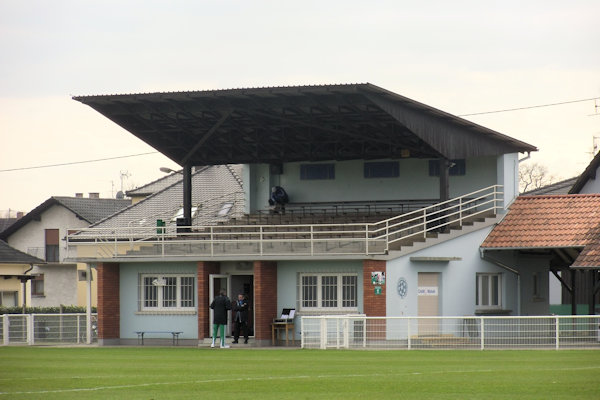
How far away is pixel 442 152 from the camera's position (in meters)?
41.5

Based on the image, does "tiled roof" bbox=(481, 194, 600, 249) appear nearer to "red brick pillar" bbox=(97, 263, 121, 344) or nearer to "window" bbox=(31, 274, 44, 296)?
"red brick pillar" bbox=(97, 263, 121, 344)

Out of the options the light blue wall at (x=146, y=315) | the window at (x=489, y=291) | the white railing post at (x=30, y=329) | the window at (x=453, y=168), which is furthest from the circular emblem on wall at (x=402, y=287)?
the white railing post at (x=30, y=329)

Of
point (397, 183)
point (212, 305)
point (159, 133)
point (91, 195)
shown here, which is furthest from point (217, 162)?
point (91, 195)

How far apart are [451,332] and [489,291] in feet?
25.2

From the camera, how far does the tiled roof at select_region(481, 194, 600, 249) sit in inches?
1612

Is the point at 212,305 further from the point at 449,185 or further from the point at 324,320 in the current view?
the point at 449,185

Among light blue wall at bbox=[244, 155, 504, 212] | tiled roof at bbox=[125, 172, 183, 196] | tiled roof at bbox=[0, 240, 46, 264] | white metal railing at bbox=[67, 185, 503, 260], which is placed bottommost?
tiled roof at bbox=[0, 240, 46, 264]

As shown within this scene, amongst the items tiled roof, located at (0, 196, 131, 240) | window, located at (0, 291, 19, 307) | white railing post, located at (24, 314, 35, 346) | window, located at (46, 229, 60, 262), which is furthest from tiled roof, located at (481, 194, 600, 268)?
window, located at (46, 229, 60, 262)

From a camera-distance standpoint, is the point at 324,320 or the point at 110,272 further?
the point at 110,272

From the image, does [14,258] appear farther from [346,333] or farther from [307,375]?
[307,375]

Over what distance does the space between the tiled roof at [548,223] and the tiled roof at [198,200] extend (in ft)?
60.6

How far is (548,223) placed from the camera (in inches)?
1655

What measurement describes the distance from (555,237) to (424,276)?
433 cm

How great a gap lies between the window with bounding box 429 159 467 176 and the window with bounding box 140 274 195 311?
9.04 metres
